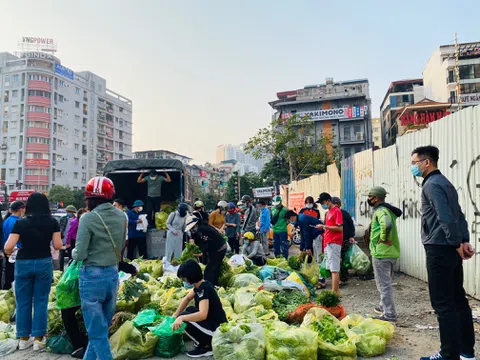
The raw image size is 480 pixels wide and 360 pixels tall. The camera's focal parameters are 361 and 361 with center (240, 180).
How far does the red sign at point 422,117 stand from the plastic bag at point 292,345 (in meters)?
46.4

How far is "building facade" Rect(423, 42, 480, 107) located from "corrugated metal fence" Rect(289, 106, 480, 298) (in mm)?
40123

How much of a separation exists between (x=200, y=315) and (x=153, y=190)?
300 inches

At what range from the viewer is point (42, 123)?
58.7m

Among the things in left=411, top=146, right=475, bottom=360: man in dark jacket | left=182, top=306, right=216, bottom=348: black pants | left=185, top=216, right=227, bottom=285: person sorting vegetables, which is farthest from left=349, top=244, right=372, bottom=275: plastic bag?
left=182, top=306, right=216, bottom=348: black pants

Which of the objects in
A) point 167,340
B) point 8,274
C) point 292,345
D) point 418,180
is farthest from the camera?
point 418,180

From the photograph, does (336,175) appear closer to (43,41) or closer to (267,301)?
(267,301)

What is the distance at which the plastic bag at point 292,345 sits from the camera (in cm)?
334

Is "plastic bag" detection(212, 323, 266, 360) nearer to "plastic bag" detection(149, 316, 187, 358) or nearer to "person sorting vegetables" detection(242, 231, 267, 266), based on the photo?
"plastic bag" detection(149, 316, 187, 358)

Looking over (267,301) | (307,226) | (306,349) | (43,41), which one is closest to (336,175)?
(307,226)

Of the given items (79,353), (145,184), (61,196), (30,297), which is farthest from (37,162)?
(79,353)

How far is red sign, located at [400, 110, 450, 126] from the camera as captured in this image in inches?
1738

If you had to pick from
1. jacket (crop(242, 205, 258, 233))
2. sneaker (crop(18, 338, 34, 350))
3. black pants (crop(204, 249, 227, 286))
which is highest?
jacket (crop(242, 205, 258, 233))

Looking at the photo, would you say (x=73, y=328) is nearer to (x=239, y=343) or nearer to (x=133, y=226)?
(x=239, y=343)

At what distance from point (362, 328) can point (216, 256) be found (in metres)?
2.45
